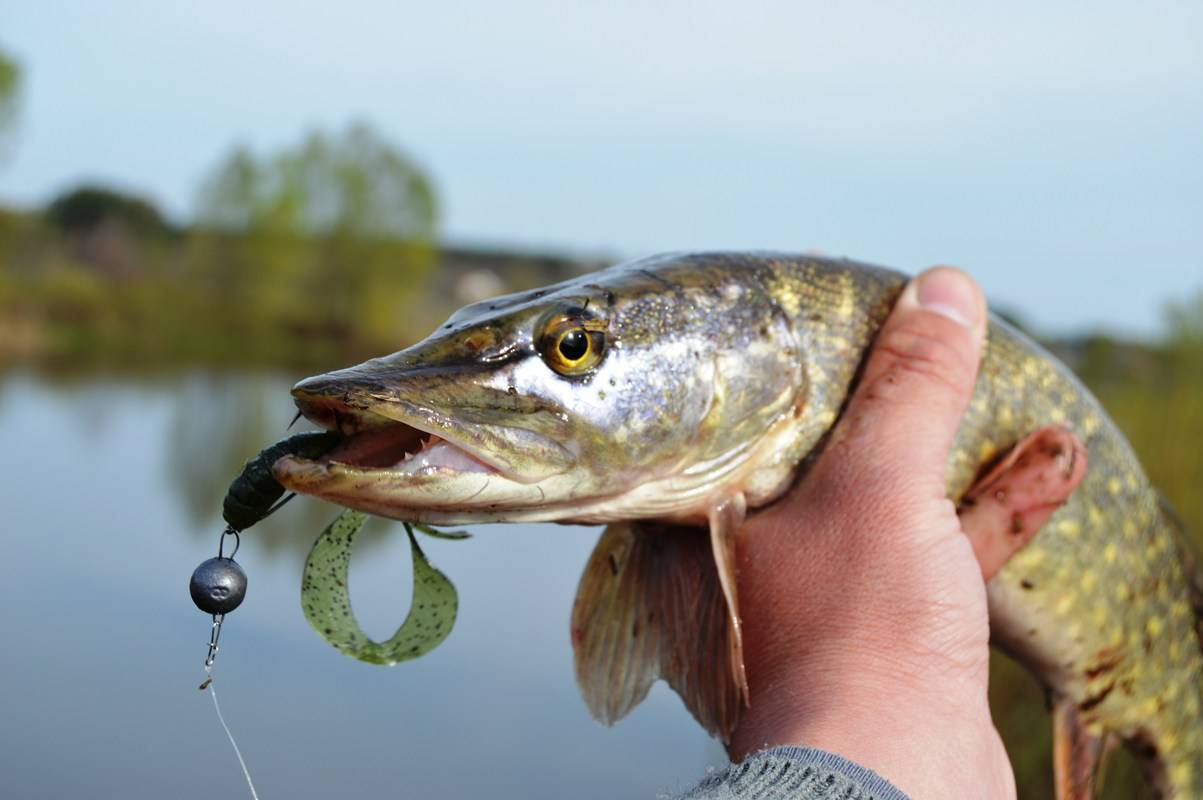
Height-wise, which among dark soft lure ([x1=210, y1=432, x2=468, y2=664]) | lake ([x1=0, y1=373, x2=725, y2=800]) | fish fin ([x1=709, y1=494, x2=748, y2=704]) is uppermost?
dark soft lure ([x1=210, y1=432, x2=468, y2=664])

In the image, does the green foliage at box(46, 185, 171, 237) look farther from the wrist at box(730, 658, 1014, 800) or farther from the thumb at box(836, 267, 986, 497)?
the wrist at box(730, 658, 1014, 800)

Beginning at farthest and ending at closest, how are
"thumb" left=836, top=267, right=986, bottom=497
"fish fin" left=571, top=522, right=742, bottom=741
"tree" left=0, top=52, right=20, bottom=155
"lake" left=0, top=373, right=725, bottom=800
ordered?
"tree" left=0, top=52, right=20, bottom=155, "lake" left=0, top=373, right=725, bottom=800, "fish fin" left=571, top=522, right=742, bottom=741, "thumb" left=836, top=267, right=986, bottom=497

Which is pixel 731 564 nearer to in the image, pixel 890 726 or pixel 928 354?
pixel 890 726

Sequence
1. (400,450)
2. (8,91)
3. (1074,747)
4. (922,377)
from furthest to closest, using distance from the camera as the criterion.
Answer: (8,91) → (1074,747) → (922,377) → (400,450)

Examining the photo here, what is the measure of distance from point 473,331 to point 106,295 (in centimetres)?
3198

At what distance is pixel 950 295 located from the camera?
6.39 feet

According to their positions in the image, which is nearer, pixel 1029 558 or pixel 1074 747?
pixel 1029 558

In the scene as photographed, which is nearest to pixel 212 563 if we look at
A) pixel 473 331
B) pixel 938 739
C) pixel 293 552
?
pixel 473 331

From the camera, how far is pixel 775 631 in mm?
1648

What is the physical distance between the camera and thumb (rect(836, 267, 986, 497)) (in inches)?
69.7

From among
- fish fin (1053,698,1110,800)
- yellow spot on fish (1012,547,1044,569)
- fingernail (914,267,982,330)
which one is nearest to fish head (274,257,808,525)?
fingernail (914,267,982,330)

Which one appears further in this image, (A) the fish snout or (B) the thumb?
(B) the thumb

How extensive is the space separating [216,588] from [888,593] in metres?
0.98

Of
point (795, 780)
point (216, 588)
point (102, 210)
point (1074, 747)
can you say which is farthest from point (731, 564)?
point (102, 210)
